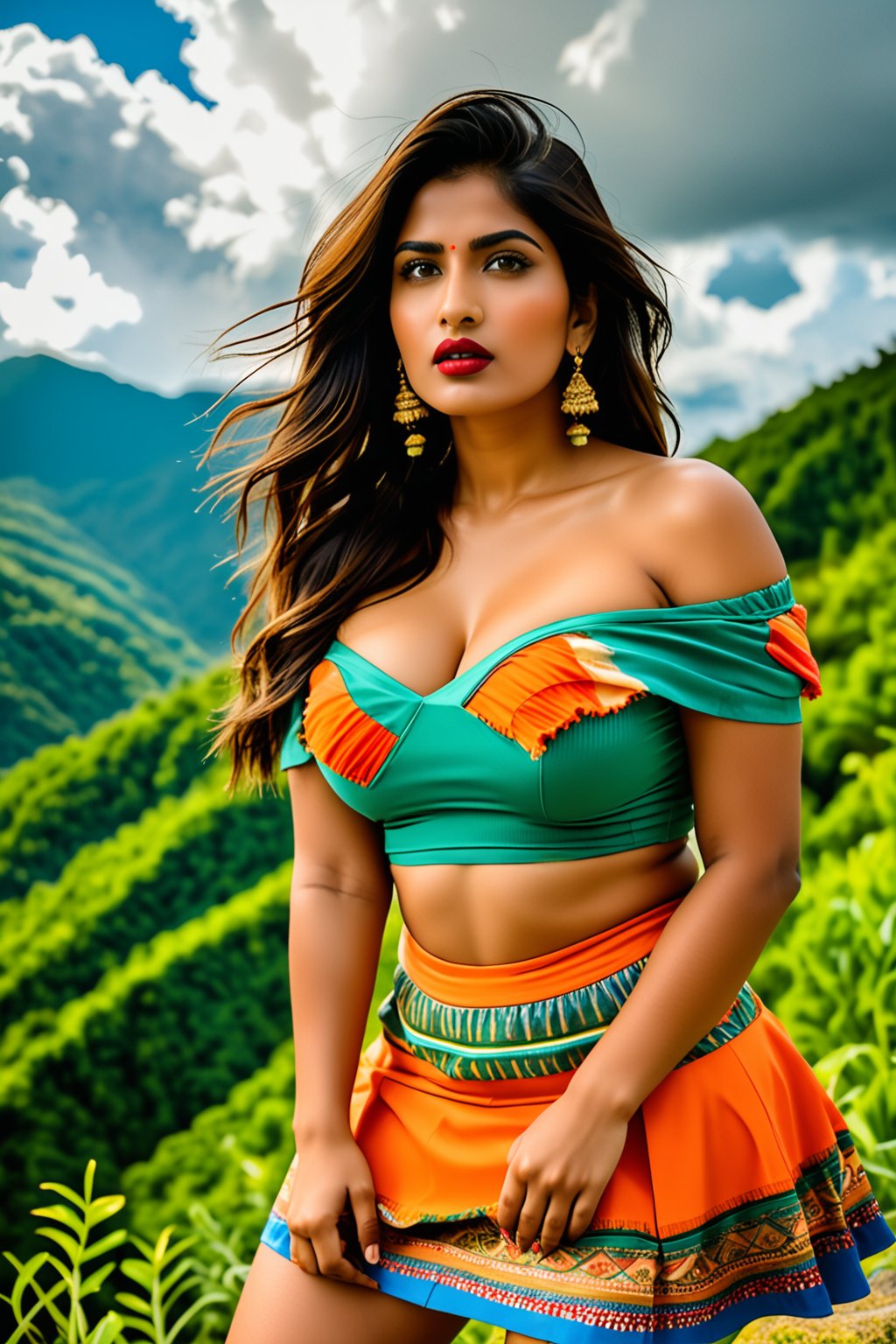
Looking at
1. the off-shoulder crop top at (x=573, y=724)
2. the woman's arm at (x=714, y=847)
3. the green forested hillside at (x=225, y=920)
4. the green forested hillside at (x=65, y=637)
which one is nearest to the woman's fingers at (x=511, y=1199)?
the woman's arm at (x=714, y=847)

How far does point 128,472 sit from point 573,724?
4.17m

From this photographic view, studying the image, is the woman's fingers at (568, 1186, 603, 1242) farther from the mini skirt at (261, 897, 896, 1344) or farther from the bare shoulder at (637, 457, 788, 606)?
the bare shoulder at (637, 457, 788, 606)

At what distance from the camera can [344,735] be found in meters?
1.47

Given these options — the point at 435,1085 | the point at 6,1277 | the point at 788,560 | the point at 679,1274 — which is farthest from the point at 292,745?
the point at 788,560

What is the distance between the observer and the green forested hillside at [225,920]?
298 cm

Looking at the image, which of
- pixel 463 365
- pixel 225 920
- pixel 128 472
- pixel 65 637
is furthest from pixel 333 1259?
pixel 128 472

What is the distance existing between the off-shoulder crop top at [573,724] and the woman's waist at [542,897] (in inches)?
0.7

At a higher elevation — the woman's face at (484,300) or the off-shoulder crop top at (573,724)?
the woman's face at (484,300)

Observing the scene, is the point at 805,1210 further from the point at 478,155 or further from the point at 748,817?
the point at 478,155

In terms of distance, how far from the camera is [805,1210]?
4.69ft

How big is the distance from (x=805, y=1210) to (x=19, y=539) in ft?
13.5

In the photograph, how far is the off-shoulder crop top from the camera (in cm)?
132

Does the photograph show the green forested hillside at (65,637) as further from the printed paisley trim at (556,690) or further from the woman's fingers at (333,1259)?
the printed paisley trim at (556,690)

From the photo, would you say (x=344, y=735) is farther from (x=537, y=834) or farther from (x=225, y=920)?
(x=225, y=920)
